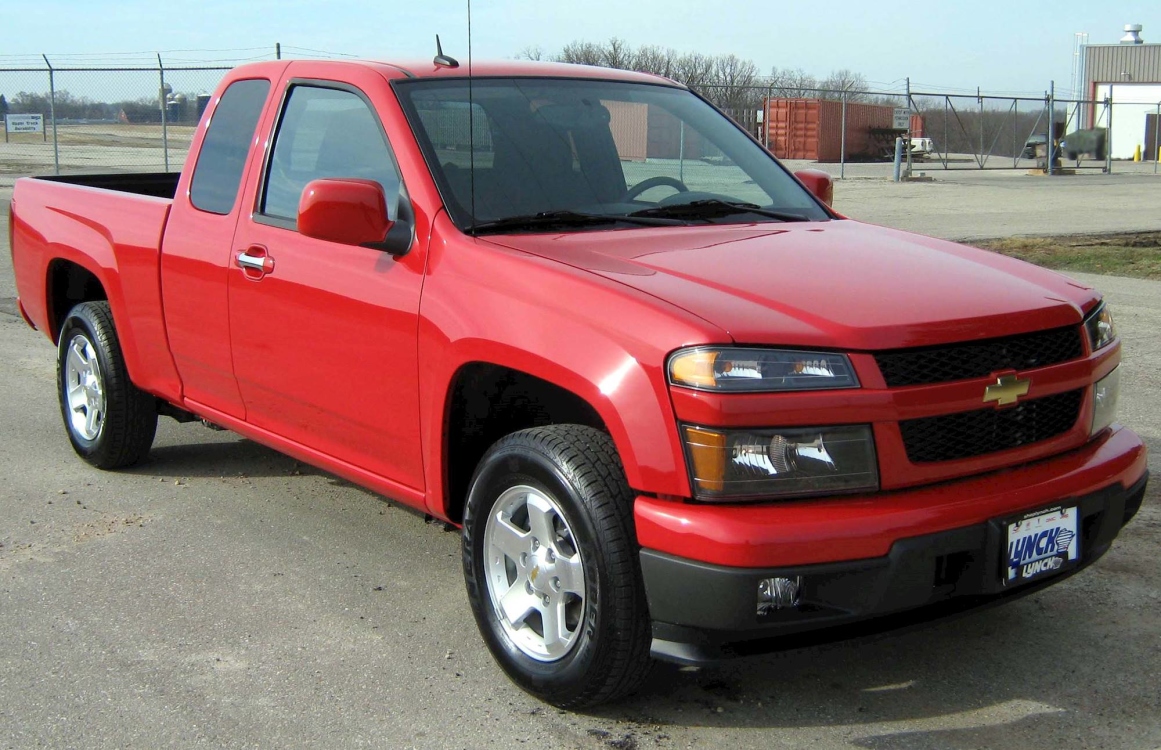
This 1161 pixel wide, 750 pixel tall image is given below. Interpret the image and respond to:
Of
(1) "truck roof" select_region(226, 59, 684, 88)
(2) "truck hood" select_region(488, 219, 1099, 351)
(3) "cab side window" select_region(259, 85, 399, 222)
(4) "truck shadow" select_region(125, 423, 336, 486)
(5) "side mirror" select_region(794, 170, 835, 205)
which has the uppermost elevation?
(1) "truck roof" select_region(226, 59, 684, 88)

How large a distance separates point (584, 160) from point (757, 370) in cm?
152

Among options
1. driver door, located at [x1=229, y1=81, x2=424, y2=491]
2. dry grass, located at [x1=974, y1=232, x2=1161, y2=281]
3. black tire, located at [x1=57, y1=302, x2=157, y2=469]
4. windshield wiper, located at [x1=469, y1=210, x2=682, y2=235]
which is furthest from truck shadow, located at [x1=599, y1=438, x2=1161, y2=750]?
dry grass, located at [x1=974, y1=232, x2=1161, y2=281]

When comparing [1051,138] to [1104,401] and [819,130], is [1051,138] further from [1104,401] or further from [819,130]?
[1104,401]

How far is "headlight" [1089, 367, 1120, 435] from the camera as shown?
345 centimetres

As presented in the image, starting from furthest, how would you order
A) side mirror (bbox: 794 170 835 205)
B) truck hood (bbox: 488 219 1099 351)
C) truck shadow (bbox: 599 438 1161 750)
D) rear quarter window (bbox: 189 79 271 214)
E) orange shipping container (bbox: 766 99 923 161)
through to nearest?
orange shipping container (bbox: 766 99 923 161) → side mirror (bbox: 794 170 835 205) → rear quarter window (bbox: 189 79 271 214) → truck shadow (bbox: 599 438 1161 750) → truck hood (bbox: 488 219 1099 351)

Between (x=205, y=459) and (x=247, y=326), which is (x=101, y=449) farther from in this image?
(x=247, y=326)

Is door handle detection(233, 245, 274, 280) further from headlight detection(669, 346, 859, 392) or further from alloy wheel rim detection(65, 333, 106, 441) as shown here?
headlight detection(669, 346, 859, 392)

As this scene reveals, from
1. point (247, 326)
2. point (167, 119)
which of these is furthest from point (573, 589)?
point (167, 119)

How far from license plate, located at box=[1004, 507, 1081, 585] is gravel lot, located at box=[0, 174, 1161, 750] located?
0.34 metres

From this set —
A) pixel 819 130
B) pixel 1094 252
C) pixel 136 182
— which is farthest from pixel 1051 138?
pixel 136 182

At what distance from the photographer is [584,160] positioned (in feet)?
13.7

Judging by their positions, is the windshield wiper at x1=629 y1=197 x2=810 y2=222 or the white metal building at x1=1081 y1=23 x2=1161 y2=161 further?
the white metal building at x1=1081 y1=23 x2=1161 y2=161

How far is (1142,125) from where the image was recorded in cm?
5353

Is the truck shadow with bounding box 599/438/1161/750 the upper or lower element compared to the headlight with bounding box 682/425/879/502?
lower
